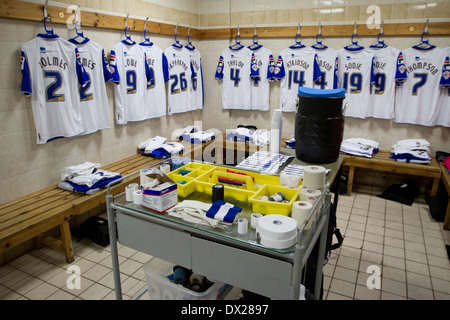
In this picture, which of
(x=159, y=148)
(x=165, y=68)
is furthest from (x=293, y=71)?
(x=159, y=148)

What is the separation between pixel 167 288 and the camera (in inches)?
81.7

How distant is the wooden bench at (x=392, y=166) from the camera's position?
166 inches

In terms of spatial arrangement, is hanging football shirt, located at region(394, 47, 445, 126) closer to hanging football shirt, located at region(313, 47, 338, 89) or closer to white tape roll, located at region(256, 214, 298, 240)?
hanging football shirt, located at region(313, 47, 338, 89)

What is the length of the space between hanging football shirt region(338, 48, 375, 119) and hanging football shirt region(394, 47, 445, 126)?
0.43m

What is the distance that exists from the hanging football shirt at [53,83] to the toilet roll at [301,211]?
2727 mm

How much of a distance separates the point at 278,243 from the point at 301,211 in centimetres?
24

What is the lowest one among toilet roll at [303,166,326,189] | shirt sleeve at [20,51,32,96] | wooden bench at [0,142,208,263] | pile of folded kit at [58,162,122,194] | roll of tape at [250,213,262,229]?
wooden bench at [0,142,208,263]

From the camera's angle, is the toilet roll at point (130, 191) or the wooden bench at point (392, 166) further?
the wooden bench at point (392, 166)

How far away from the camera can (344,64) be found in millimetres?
4867

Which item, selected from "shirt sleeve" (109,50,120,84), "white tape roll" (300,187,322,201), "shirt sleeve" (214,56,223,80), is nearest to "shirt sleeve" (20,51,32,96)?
"shirt sleeve" (109,50,120,84)

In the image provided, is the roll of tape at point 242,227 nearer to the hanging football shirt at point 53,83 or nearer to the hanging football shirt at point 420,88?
the hanging football shirt at point 53,83

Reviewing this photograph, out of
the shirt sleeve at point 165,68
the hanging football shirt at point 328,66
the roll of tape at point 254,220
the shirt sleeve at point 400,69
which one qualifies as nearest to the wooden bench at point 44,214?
the shirt sleeve at point 165,68

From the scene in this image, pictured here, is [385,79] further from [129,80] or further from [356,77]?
[129,80]

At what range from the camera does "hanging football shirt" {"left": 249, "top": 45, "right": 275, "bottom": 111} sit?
5.30 m
